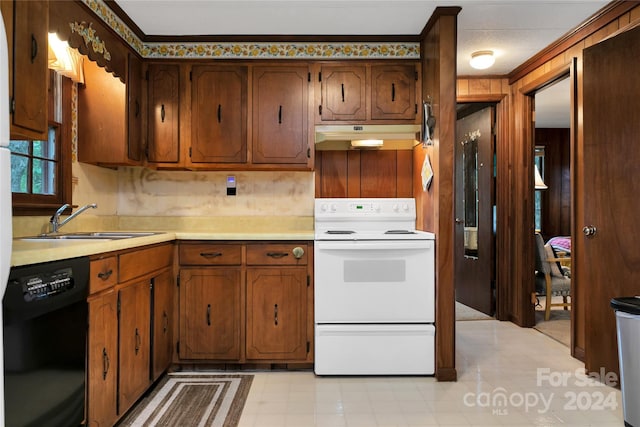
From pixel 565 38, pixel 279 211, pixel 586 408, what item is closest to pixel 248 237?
pixel 279 211

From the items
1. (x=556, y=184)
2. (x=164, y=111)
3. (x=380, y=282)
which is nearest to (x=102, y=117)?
(x=164, y=111)

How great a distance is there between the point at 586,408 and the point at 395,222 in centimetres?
161

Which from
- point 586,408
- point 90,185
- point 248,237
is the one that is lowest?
point 586,408

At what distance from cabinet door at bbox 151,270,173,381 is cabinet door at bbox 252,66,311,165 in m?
1.09

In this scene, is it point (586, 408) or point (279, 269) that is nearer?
point (586, 408)

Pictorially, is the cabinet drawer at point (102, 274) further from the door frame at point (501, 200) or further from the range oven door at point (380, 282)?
the door frame at point (501, 200)

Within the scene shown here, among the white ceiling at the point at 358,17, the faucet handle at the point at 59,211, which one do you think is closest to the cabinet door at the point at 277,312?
the faucet handle at the point at 59,211

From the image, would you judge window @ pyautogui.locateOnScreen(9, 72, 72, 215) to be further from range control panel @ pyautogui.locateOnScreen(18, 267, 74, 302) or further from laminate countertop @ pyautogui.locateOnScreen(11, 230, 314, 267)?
range control panel @ pyautogui.locateOnScreen(18, 267, 74, 302)

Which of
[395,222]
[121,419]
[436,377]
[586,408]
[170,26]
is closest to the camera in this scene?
[121,419]

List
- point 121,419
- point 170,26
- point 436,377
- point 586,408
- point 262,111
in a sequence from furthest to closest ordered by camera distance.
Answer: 1. point 262,111
2. point 170,26
3. point 436,377
4. point 586,408
5. point 121,419

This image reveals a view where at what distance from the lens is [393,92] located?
2.98m

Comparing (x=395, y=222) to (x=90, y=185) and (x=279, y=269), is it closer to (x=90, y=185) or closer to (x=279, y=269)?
(x=279, y=269)

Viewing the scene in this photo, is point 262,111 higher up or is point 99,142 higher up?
point 262,111

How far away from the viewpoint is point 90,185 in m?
2.87
